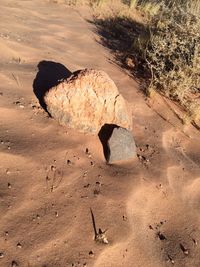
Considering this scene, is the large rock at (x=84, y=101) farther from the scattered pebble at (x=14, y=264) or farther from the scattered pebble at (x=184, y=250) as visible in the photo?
the scattered pebble at (x=14, y=264)

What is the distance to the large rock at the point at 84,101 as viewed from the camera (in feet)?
10.2

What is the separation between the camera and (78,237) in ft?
7.68

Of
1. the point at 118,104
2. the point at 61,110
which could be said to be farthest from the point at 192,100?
the point at 61,110

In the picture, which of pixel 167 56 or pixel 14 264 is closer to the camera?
pixel 14 264

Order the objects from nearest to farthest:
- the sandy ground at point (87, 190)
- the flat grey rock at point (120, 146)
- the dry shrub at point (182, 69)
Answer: the sandy ground at point (87, 190), the flat grey rock at point (120, 146), the dry shrub at point (182, 69)

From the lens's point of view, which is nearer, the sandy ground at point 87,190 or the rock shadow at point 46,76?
the sandy ground at point 87,190

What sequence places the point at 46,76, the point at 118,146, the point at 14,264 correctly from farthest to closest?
the point at 46,76 < the point at 118,146 < the point at 14,264

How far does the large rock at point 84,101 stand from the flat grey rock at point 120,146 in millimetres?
235

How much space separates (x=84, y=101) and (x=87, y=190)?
849mm

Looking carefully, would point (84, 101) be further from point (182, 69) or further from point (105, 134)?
point (182, 69)

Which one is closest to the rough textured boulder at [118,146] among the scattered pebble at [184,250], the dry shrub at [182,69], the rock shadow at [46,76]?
the rock shadow at [46,76]

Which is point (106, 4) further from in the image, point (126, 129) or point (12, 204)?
point (12, 204)

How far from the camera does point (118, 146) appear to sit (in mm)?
3043

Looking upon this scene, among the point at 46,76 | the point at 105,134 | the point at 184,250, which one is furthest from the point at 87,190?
the point at 46,76
